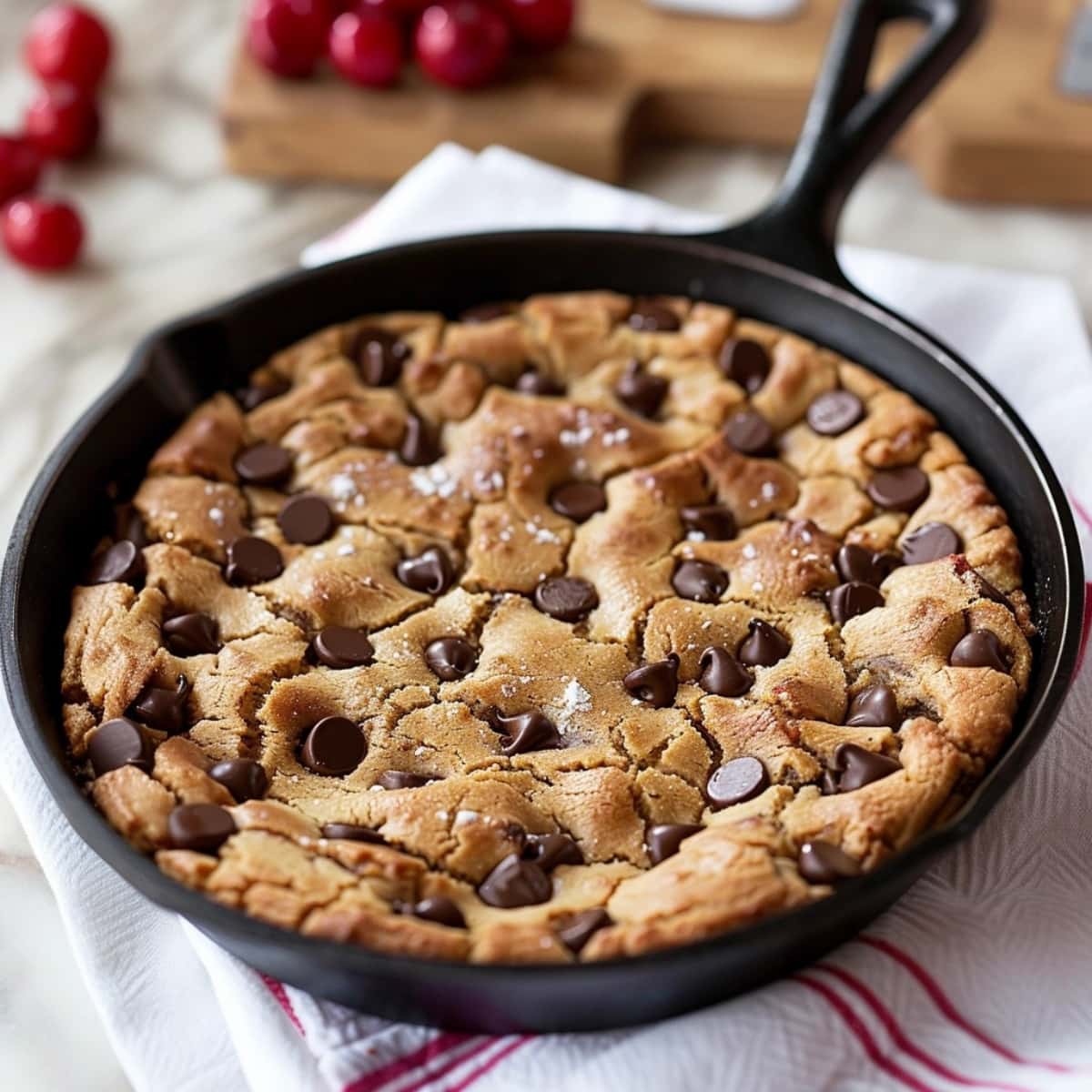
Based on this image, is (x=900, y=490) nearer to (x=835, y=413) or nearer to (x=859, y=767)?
(x=835, y=413)

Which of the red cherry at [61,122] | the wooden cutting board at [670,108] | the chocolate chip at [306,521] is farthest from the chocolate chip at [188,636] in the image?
the red cherry at [61,122]

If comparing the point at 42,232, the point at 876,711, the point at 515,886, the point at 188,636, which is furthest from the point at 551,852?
the point at 42,232

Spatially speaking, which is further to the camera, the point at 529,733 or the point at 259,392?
the point at 259,392

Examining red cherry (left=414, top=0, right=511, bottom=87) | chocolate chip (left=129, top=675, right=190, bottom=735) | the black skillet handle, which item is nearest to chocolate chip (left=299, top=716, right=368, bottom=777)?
chocolate chip (left=129, top=675, right=190, bottom=735)

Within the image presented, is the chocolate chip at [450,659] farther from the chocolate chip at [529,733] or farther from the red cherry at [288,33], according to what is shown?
the red cherry at [288,33]

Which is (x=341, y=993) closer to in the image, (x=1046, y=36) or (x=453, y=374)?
(x=453, y=374)

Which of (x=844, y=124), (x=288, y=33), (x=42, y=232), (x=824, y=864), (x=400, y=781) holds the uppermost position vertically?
(x=844, y=124)

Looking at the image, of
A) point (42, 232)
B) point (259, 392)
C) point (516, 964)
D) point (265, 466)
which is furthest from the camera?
point (42, 232)
